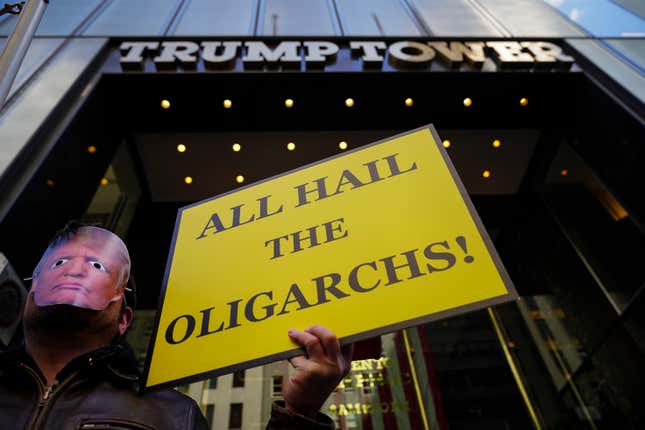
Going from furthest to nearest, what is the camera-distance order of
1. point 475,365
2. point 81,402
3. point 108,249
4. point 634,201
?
point 475,365 → point 634,201 → point 108,249 → point 81,402

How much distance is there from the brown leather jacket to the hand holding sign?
5.6 inches

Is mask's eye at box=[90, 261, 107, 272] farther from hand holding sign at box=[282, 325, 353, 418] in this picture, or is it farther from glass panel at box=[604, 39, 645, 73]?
glass panel at box=[604, 39, 645, 73]

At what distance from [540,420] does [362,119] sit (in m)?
4.92

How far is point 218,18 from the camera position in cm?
768

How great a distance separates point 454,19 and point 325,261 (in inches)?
291

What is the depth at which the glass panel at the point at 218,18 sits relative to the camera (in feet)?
23.6

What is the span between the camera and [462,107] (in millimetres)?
6695

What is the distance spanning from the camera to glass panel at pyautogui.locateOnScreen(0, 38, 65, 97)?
536 cm

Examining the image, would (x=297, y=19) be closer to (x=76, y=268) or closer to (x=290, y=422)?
(x=76, y=268)

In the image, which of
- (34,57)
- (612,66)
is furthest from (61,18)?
(612,66)

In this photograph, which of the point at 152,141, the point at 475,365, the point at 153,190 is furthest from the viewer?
the point at 153,190

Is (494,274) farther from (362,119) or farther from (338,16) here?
(338,16)

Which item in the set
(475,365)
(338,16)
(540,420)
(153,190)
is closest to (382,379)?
(475,365)

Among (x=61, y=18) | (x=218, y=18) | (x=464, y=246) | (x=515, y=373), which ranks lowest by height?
(x=464, y=246)
